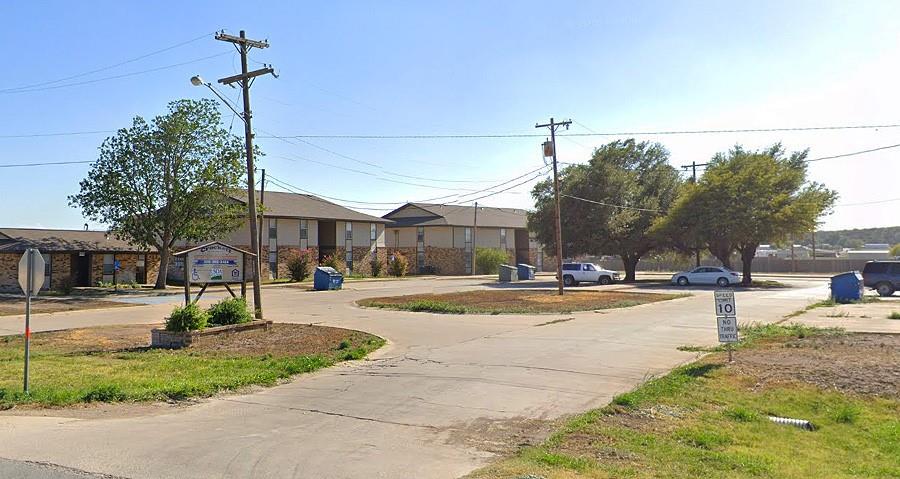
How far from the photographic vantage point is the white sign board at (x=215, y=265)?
17672 mm

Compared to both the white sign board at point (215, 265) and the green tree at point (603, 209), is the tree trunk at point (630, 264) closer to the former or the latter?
the green tree at point (603, 209)

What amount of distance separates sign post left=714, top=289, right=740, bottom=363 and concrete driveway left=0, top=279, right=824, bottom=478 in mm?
1140

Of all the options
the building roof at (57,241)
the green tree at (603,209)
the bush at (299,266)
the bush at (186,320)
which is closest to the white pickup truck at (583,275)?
the green tree at (603,209)

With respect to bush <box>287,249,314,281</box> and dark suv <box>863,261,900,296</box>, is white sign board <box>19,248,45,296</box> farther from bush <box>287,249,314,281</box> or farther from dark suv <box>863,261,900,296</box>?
bush <box>287,249,314,281</box>

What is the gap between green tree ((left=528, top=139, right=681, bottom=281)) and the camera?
5147cm

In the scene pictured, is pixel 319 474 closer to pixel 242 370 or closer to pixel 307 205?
pixel 242 370

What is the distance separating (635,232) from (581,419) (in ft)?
149

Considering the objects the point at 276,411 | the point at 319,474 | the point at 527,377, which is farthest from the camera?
the point at 527,377

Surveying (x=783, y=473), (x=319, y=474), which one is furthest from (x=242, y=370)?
(x=783, y=473)

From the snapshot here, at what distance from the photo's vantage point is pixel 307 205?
62219 millimetres

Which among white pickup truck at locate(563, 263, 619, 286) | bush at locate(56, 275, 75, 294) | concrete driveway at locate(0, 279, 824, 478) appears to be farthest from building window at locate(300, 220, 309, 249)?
concrete driveway at locate(0, 279, 824, 478)

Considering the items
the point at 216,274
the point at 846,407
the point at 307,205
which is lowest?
the point at 846,407

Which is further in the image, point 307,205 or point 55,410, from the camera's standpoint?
point 307,205

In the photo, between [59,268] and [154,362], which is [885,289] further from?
[59,268]
